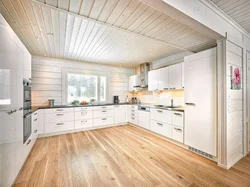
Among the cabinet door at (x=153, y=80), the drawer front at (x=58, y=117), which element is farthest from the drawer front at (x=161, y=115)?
the drawer front at (x=58, y=117)

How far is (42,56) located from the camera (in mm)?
3672

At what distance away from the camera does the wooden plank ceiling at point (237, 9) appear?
4.99 ft

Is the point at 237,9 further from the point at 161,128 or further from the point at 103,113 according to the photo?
the point at 103,113

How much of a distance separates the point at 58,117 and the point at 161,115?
3.11 metres

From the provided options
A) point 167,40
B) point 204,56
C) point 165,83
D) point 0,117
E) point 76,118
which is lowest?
point 76,118

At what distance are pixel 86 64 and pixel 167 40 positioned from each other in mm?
3148

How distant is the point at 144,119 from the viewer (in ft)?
12.4

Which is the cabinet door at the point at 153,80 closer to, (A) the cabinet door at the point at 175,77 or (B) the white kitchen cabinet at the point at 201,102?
(A) the cabinet door at the point at 175,77

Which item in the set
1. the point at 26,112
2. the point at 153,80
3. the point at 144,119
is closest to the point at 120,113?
the point at 144,119

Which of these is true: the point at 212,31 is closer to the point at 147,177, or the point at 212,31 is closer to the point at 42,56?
the point at 147,177

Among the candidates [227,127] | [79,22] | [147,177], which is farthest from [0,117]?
[227,127]

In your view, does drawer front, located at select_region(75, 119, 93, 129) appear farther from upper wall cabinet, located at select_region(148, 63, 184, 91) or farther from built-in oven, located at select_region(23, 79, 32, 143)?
upper wall cabinet, located at select_region(148, 63, 184, 91)

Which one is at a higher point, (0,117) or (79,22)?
(79,22)

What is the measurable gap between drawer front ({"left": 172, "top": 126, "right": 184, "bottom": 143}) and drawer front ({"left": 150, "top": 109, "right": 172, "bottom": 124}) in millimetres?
209
